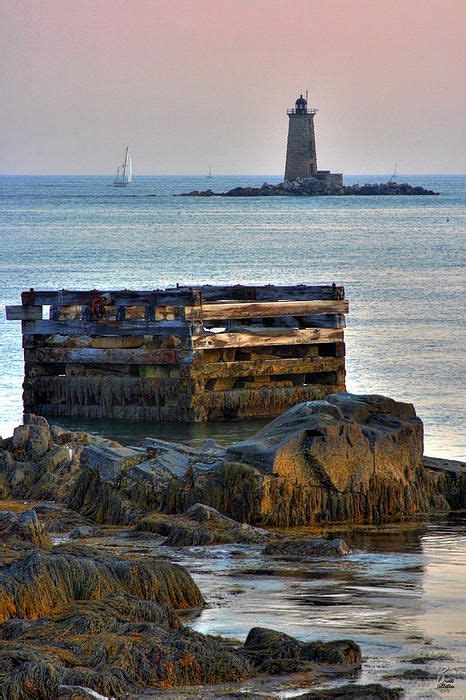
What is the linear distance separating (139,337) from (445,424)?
438cm

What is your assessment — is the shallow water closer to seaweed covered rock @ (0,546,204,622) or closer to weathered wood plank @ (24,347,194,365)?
seaweed covered rock @ (0,546,204,622)

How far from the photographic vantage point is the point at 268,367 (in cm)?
2061

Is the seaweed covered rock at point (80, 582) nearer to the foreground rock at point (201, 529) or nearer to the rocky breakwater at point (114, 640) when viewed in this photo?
the rocky breakwater at point (114, 640)

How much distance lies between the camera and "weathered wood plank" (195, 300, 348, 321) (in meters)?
20.6

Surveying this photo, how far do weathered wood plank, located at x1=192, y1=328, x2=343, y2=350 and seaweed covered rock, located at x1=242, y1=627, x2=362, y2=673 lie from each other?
1184 cm

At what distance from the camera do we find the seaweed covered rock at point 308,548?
36.0 ft

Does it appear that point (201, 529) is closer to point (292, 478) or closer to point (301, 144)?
point (292, 478)

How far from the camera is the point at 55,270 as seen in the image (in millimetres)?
60312

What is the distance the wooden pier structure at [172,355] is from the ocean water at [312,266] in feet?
2.07

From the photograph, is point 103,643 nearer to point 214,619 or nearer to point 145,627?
point 145,627

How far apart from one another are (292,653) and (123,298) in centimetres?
1335

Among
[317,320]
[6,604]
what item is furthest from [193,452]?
[317,320]

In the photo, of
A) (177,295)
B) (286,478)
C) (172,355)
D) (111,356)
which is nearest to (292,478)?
(286,478)

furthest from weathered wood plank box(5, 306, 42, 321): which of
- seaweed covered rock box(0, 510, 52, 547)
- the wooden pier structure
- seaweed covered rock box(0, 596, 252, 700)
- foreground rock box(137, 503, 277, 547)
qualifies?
seaweed covered rock box(0, 596, 252, 700)
